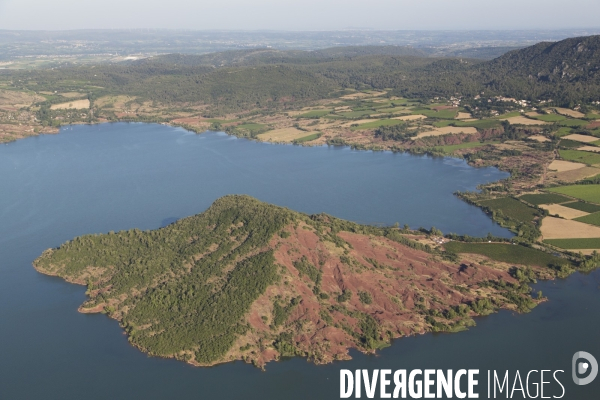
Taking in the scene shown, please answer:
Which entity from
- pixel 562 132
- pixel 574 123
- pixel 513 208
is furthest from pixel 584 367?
pixel 574 123

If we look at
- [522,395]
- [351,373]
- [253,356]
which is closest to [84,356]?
[253,356]

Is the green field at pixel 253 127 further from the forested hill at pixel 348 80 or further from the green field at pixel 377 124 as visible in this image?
the green field at pixel 377 124

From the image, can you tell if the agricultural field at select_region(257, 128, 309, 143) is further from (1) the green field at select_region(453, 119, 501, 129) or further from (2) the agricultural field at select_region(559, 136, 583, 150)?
(2) the agricultural field at select_region(559, 136, 583, 150)

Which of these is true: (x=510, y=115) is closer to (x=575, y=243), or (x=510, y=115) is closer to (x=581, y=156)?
(x=581, y=156)

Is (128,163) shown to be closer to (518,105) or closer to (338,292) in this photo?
(338,292)

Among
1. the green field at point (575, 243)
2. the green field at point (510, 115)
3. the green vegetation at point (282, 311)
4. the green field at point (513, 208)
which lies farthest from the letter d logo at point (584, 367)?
the green field at point (510, 115)
